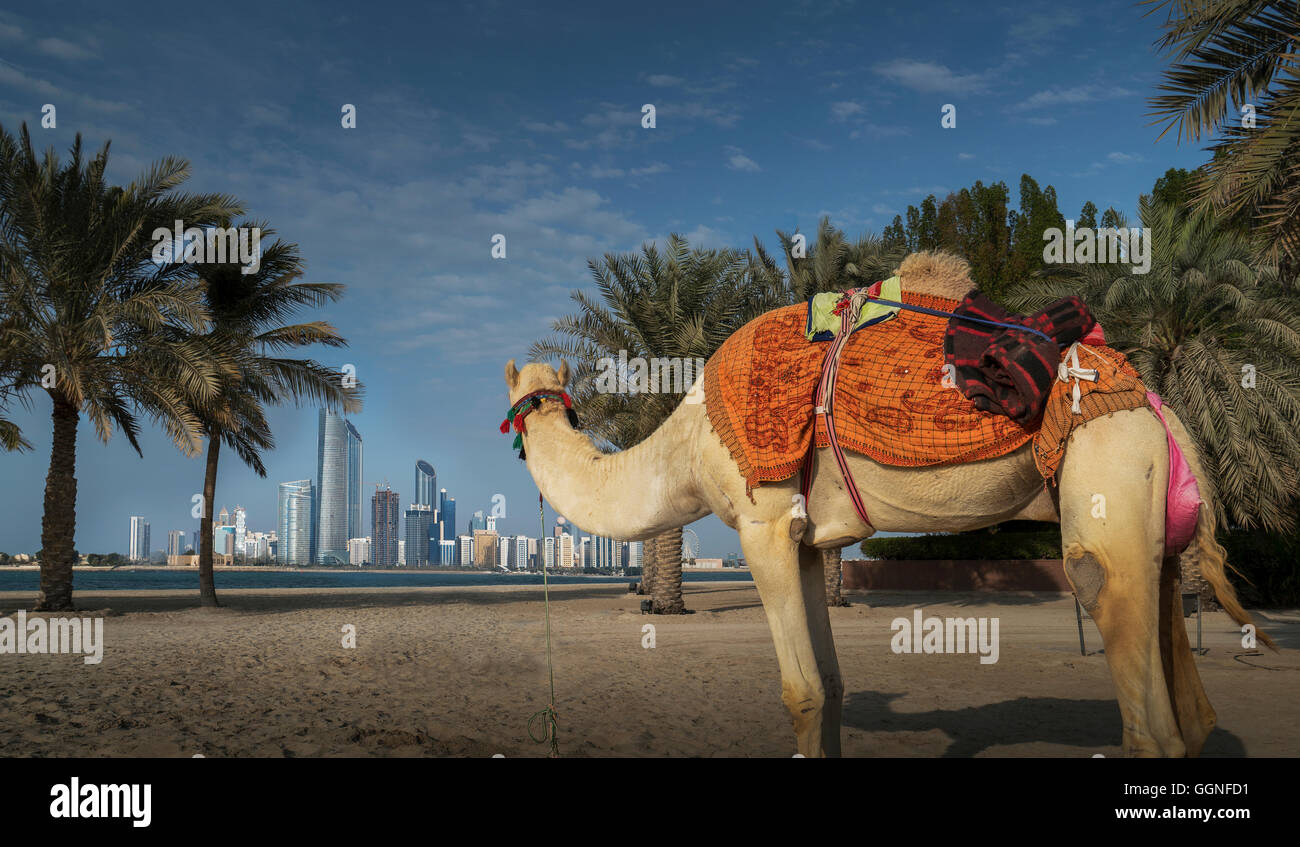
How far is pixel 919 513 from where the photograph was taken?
11.1 feet

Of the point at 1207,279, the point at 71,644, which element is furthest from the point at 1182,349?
the point at 71,644

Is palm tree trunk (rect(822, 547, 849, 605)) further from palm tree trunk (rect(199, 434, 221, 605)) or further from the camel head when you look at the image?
the camel head

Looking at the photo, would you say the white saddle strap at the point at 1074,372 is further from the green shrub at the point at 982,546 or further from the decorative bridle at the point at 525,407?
the green shrub at the point at 982,546

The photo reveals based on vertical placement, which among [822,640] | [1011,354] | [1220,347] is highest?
→ [1220,347]

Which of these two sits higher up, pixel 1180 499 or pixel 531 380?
pixel 531 380

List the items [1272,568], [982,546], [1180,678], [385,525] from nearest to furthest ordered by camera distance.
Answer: [1180,678] → [1272,568] → [982,546] → [385,525]

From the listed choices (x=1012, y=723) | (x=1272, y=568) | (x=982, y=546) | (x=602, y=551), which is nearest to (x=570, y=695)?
(x=1012, y=723)

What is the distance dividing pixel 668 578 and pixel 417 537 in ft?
557

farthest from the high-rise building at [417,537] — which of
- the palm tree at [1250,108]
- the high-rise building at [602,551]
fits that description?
the palm tree at [1250,108]

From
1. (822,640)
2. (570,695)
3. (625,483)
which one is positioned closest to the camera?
(822,640)

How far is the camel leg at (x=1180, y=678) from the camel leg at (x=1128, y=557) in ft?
1.90

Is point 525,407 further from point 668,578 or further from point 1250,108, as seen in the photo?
point 668,578

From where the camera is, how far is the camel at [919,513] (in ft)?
9.24
